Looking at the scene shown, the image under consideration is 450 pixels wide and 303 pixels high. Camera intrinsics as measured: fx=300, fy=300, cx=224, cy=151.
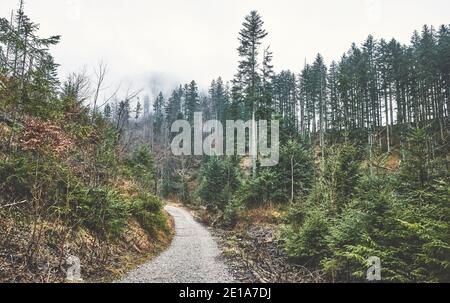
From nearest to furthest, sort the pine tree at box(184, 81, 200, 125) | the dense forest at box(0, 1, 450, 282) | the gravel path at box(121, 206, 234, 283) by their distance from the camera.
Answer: the dense forest at box(0, 1, 450, 282) → the gravel path at box(121, 206, 234, 283) → the pine tree at box(184, 81, 200, 125)

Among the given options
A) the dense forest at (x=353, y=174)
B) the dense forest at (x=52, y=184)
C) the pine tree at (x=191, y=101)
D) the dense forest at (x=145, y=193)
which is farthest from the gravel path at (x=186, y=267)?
the pine tree at (x=191, y=101)

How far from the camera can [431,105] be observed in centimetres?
4259

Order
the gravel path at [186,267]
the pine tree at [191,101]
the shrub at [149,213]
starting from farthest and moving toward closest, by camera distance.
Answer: the pine tree at [191,101]
the shrub at [149,213]
the gravel path at [186,267]

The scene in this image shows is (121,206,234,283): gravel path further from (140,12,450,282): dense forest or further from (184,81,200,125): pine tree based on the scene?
(184,81,200,125): pine tree

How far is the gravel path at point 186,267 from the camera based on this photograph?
9.57m

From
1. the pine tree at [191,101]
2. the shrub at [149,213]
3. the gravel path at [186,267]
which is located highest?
the pine tree at [191,101]

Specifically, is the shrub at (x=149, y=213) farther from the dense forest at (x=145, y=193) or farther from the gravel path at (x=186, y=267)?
the gravel path at (x=186, y=267)

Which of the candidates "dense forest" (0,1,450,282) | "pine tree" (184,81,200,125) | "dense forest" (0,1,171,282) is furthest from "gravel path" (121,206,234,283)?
"pine tree" (184,81,200,125)

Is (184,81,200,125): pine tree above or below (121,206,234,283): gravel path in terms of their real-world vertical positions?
above

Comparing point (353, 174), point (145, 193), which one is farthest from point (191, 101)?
point (353, 174)

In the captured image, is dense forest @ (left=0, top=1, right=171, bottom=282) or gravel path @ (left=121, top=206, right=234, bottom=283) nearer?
dense forest @ (left=0, top=1, right=171, bottom=282)

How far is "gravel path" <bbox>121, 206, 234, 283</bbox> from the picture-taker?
31.4ft

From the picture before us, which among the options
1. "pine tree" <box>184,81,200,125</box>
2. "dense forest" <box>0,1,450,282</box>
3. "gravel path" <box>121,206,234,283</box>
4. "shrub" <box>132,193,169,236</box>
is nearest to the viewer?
"dense forest" <box>0,1,450,282</box>

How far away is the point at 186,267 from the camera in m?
11.3
